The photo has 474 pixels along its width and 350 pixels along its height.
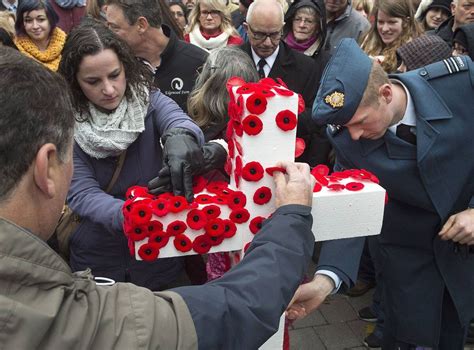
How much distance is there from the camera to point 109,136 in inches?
79.0

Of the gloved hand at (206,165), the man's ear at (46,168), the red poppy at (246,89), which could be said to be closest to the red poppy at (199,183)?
the gloved hand at (206,165)

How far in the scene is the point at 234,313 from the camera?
44.6 inches

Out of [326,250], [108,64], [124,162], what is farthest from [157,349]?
[108,64]

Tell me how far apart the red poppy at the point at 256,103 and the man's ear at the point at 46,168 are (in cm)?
57

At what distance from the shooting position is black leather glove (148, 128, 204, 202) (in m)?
1.57

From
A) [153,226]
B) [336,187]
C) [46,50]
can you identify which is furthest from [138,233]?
[46,50]

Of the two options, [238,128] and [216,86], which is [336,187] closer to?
[238,128]

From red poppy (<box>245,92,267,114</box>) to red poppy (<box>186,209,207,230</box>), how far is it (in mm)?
330

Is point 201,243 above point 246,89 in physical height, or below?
below

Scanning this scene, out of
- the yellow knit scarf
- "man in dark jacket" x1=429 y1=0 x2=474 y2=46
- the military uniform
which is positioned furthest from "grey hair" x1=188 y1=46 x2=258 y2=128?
the yellow knit scarf

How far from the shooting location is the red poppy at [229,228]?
1521mm

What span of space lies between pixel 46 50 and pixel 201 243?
379cm

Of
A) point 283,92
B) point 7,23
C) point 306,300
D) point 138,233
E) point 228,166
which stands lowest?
point 306,300

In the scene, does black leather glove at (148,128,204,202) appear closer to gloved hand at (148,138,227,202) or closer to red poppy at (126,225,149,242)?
gloved hand at (148,138,227,202)
